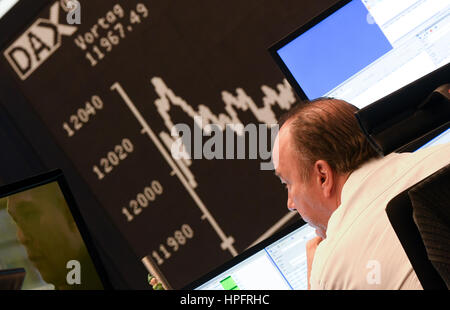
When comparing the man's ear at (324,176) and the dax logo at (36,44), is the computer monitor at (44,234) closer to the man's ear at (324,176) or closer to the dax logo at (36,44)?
the man's ear at (324,176)

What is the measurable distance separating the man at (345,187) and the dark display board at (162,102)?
32.3 inches

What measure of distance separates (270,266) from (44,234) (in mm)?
528

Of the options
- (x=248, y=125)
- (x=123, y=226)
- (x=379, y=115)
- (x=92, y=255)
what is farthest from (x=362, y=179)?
(x=123, y=226)

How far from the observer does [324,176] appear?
1169mm

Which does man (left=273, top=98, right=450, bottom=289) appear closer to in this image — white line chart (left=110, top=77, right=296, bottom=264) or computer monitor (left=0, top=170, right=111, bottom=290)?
computer monitor (left=0, top=170, right=111, bottom=290)

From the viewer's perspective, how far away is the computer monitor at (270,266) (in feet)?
4.08

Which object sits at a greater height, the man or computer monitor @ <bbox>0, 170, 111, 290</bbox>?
computer monitor @ <bbox>0, 170, 111, 290</bbox>

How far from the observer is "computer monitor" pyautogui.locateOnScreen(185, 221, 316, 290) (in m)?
1.24

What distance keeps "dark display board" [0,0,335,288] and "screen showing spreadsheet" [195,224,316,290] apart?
0.84m
